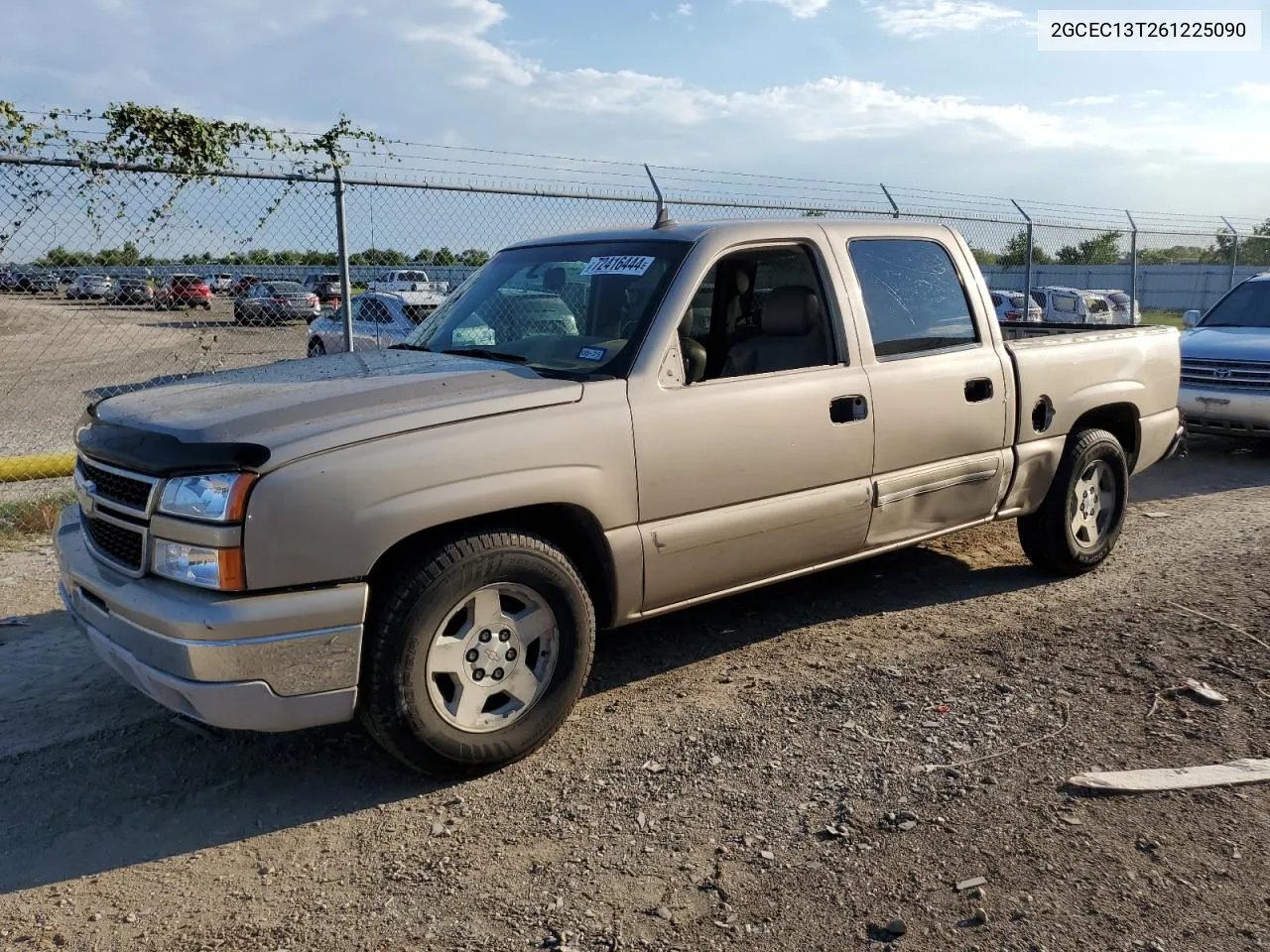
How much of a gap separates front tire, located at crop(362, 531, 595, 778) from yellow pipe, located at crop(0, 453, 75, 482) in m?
5.24

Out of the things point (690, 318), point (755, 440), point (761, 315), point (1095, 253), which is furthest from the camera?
point (1095, 253)

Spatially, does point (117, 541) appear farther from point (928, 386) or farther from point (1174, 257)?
point (1174, 257)

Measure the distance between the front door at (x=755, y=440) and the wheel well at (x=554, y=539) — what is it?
172mm

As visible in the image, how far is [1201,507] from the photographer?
7500mm

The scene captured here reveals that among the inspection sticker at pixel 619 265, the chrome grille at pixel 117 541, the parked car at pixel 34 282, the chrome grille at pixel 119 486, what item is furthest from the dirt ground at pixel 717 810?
the parked car at pixel 34 282

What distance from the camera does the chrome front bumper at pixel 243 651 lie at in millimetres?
2986

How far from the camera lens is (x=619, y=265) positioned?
14.1ft

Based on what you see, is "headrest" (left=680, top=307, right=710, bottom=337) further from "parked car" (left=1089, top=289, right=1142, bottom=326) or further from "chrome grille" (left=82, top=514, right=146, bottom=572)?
"parked car" (left=1089, top=289, right=1142, bottom=326)

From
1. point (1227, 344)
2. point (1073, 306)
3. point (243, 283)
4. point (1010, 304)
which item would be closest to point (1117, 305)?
point (1073, 306)

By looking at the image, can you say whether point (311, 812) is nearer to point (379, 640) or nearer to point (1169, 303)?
point (379, 640)

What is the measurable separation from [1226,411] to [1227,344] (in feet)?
2.30

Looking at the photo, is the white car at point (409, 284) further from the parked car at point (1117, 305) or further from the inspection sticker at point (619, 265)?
the parked car at point (1117, 305)

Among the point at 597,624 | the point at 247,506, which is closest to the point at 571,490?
the point at 597,624

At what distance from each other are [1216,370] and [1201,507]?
256 centimetres
